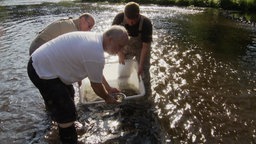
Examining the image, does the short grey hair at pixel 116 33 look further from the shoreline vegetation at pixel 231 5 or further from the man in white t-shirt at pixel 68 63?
the shoreline vegetation at pixel 231 5

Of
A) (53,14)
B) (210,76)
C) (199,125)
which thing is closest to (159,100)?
(199,125)

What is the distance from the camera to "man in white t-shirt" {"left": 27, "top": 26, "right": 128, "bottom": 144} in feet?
13.3

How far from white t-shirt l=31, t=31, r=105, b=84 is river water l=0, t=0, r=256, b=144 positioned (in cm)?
170

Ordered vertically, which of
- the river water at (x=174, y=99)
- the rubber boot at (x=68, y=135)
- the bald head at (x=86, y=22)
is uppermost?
the bald head at (x=86, y=22)

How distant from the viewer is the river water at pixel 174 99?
226 inches

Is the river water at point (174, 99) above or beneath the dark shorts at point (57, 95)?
beneath

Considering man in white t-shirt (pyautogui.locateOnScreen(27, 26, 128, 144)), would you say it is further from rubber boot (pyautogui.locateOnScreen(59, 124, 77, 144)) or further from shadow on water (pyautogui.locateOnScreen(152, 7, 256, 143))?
shadow on water (pyautogui.locateOnScreen(152, 7, 256, 143))

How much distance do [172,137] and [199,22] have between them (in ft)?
37.6

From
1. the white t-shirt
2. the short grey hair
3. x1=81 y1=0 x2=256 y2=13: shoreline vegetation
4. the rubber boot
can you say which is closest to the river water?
the rubber boot

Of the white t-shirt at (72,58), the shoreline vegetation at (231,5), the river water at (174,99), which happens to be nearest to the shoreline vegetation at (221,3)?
the shoreline vegetation at (231,5)

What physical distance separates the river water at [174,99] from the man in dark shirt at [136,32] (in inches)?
35.5

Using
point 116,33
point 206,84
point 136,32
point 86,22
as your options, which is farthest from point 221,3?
point 116,33

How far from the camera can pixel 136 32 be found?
753cm

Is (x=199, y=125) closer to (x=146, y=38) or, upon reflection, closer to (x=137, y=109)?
(x=137, y=109)
